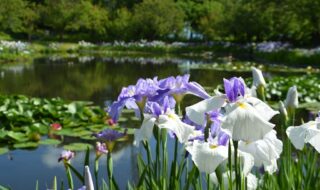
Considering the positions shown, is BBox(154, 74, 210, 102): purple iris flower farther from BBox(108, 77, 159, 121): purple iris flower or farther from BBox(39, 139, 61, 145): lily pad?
BBox(39, 139, 61, 145): lily pad

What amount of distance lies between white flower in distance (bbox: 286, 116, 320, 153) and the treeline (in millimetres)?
22403

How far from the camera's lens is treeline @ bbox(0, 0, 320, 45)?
2772 cm

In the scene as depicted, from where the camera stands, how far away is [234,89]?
1.62m

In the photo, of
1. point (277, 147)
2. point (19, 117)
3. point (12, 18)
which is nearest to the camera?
point (277, 147)

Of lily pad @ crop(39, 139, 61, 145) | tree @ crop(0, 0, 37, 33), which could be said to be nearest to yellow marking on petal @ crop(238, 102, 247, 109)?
lily pad @ crop(39, 139, 61, 145)

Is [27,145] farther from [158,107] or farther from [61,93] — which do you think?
[61,93]

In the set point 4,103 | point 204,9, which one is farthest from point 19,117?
point 204,9

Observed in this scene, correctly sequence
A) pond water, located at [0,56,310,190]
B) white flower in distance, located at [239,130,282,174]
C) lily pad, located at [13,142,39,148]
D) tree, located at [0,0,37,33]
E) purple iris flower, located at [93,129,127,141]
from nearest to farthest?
white flower in distance, located at [239,130,282,174]
purple iris flower, located at [93,129,127,141]
pond water, located at [0,56,310,190]
lily pad, located at [13,142,39,148]
tree, located at [0,0,37,33]

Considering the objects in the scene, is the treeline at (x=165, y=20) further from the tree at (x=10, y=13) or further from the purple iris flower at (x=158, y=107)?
the purple iris flower at (x=158, y=107)

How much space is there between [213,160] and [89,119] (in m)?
6.11

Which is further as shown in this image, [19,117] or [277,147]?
[19,117]

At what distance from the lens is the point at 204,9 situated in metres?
45.2

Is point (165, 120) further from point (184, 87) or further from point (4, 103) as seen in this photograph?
point (4, 103)

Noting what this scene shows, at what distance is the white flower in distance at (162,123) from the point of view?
69.0 inches
